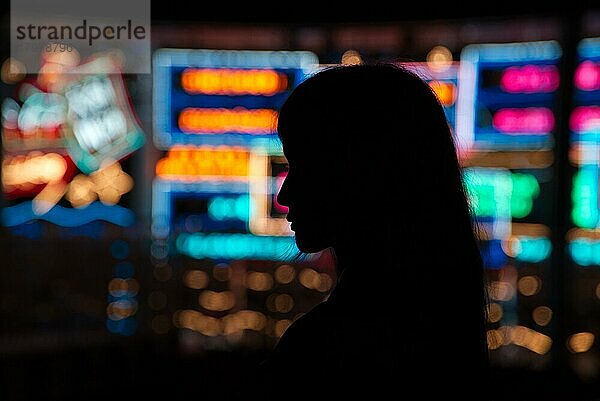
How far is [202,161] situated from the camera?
134 inches

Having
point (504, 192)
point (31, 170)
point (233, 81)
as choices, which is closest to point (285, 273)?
point (233, 81)

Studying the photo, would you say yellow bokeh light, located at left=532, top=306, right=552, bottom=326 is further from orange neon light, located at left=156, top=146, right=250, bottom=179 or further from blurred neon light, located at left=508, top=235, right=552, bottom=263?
orange neon light, located at left=156, top=146, right=250, bottom=179

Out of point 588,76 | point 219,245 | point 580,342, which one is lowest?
point 580,342

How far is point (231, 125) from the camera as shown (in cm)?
340

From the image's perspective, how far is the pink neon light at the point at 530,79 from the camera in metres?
3.00

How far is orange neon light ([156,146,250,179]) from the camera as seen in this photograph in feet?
11.2

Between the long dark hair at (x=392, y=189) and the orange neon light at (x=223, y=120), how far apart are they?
279cm

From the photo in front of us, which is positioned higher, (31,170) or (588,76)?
(588,76)

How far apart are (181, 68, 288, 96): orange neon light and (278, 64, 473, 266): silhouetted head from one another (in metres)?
2.80

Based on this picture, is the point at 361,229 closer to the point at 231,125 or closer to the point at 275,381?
the point at 275,381

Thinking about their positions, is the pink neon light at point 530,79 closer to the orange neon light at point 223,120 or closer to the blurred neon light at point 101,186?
the orange neon light at point 223,120

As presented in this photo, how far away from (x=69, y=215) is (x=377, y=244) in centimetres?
306

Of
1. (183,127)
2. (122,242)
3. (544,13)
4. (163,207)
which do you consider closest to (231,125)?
(183,127)

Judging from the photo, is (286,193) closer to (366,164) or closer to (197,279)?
(366,164)
